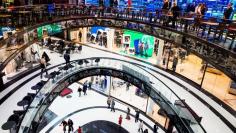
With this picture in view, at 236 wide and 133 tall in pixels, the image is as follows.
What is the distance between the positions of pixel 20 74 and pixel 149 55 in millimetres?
12079

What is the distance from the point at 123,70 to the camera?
58.2ft

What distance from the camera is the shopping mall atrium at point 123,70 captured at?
10.9m

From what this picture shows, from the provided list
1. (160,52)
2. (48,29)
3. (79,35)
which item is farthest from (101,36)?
(48,29)

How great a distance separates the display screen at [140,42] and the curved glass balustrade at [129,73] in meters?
3.05

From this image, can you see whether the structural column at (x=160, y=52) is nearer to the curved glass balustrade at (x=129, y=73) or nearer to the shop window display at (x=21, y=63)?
the curved glass balustrade at (x=129, y=73)

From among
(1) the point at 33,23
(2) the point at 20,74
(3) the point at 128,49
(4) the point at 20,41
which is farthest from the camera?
(3) the point at 128,49

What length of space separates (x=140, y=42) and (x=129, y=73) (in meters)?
5.07

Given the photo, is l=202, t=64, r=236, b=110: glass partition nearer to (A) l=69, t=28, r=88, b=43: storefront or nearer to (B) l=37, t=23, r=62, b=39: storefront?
(B) l=37, t=23, r=62, b=39: storefront

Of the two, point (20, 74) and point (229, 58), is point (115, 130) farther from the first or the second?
point (229, 58)

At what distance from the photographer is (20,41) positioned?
12188mm

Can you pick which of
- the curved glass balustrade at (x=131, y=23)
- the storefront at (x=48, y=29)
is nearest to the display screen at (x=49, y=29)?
the storefront at (x=48, y=29)

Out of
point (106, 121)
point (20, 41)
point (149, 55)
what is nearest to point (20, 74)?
point (20, 41)

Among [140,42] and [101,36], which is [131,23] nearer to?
[140,42]

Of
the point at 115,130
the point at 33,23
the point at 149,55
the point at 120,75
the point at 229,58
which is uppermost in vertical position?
the point at 33,23
